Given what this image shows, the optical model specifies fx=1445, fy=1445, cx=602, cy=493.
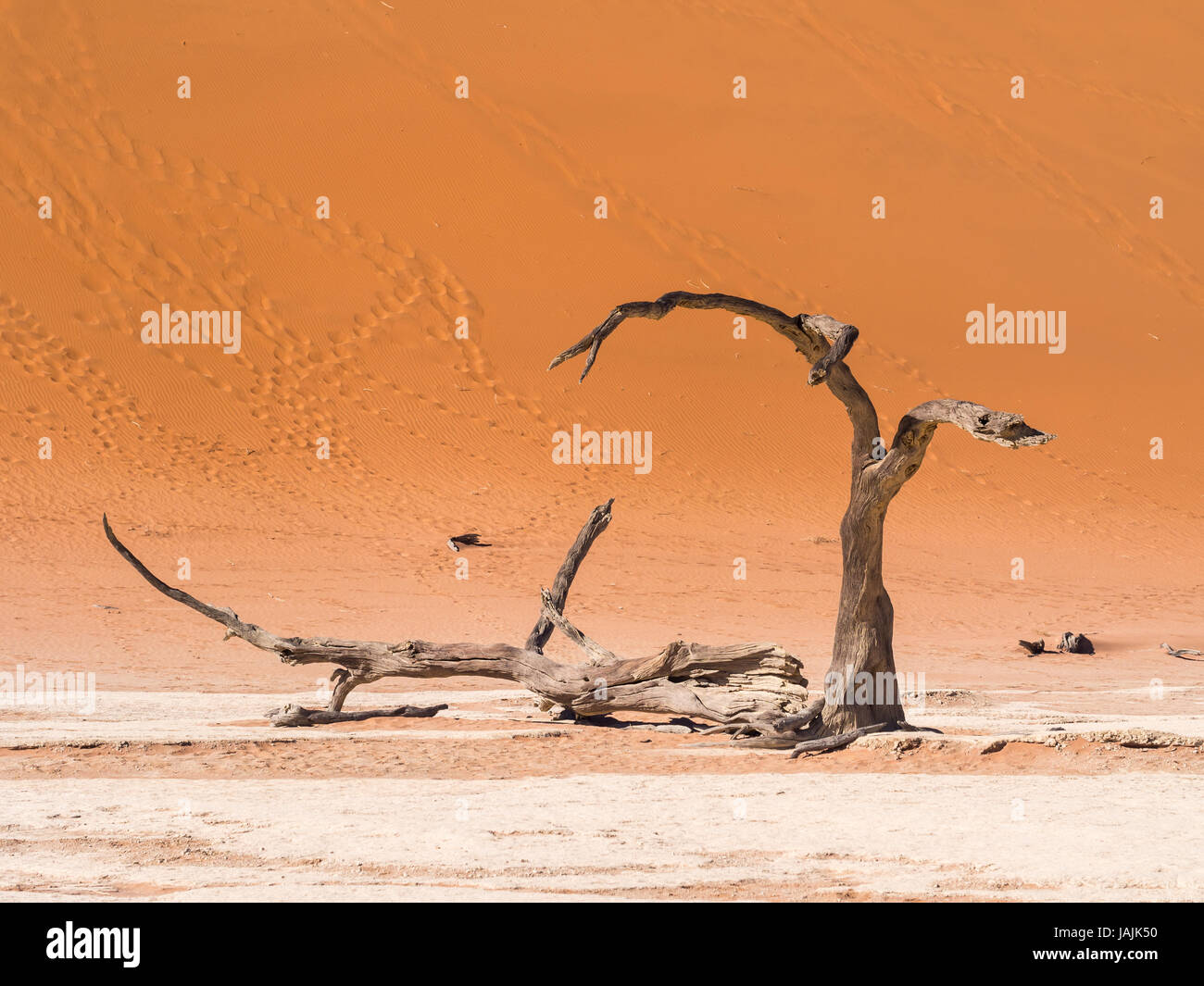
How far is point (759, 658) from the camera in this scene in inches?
367

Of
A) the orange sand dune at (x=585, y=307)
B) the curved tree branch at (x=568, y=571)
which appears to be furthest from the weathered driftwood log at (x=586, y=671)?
the orange sand dune at (x=585, y=307)

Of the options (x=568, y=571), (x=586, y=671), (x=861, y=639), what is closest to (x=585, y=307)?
(x=568, y=571)

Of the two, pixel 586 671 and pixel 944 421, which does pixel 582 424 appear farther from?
pixel 944 421

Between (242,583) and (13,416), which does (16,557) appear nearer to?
(242,583)

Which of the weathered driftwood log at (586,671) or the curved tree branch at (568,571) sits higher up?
the curved tree branch at (568,571)

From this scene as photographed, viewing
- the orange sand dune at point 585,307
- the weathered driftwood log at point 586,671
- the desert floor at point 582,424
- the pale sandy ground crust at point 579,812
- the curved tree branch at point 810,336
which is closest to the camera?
the pale sandy ground crust at point 579,812

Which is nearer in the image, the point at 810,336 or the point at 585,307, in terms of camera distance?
the point at 810,336

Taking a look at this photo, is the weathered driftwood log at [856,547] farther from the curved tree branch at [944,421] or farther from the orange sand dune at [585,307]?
the orange sand dune at [585,307]

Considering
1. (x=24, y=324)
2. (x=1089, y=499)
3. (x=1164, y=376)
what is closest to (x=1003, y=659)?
(x=1089, y=499)

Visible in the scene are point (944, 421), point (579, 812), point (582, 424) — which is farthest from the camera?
point (582, 424)

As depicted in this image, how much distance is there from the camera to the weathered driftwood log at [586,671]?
30.6 feet

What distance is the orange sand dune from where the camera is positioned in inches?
766

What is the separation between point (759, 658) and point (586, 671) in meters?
1.20

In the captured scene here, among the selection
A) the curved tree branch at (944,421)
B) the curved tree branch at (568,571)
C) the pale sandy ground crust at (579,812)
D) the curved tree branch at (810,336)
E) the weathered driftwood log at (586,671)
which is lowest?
the pale sandy ground crust at (579,812)
